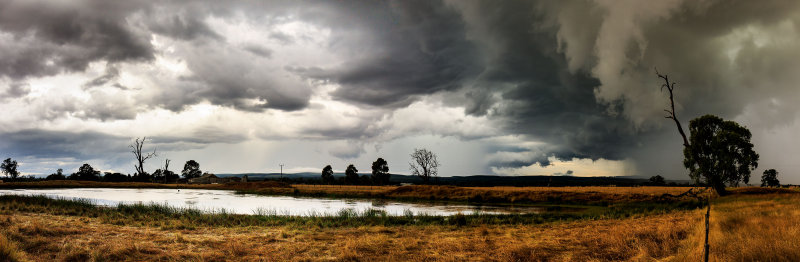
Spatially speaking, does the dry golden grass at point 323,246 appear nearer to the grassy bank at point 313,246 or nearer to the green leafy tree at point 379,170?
the grassy bank at point 313,246

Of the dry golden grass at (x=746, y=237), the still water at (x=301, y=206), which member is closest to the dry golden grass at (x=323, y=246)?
the dry golden grass at (x=746, y=237)

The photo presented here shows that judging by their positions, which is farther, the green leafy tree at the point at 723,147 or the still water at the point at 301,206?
the green leafy tree at the point at 723,147

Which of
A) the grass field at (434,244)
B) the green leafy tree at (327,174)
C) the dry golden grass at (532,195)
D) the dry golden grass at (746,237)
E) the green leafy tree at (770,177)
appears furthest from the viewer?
the green leafy tree at (327,174)

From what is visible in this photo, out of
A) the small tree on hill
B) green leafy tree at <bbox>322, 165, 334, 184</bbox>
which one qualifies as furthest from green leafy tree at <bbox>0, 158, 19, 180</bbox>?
green leafy tree at <bbox>322, 165, 334, 184</bbox>

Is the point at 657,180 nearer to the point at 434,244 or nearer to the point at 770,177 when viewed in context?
the point at 770,177

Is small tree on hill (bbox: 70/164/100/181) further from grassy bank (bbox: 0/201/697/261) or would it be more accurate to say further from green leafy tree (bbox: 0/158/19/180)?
grassy bank (bbox: 0/201/697/261)

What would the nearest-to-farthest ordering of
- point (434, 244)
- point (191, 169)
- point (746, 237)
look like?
point (746, 237) < point (434, 244) < point (191, 169)

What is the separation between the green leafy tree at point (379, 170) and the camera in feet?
458

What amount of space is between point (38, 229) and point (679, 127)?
4468 cm

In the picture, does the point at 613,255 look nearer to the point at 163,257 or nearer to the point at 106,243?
the point at 163,257

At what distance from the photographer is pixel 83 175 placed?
144 m

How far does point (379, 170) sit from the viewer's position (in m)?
140

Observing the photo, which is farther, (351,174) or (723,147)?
(351,174)

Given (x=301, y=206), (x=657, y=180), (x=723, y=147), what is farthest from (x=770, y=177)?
(x=301, y=206)
